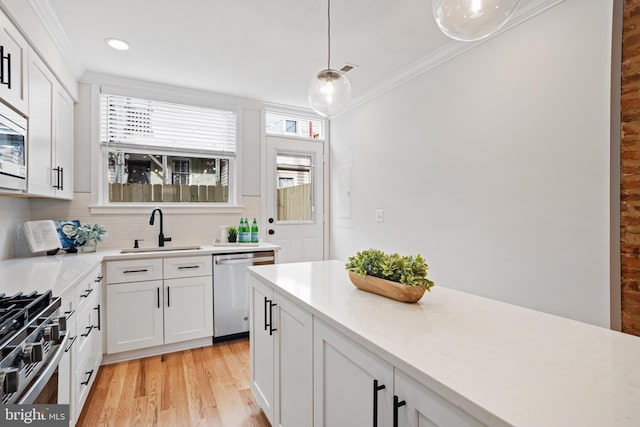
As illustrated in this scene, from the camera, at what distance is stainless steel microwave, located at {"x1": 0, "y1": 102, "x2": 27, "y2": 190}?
1.65 m

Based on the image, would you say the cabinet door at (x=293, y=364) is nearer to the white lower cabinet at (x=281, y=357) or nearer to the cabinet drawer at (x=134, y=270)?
the white lower cabinet at (x=281, y=357)

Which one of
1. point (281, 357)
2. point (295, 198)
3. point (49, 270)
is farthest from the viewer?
point (295, 198)

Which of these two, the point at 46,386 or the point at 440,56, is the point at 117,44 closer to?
the point at 46,386

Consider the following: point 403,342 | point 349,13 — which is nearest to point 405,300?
point 403,342

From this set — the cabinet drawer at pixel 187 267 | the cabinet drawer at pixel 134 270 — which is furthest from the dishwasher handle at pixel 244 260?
the cabinet drawer at pixel 134 270

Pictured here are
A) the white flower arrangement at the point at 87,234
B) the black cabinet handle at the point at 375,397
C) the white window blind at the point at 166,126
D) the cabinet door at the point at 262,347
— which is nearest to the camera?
the black cabinet handle at the point at 375,397

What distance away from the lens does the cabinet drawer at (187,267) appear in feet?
9.63

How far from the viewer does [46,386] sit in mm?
1249

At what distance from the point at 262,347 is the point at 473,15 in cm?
186

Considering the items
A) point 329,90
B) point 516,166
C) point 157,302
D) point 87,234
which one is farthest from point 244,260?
point 516,166

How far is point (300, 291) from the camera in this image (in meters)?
1.51

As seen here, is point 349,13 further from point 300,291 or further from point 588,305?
point 588,305

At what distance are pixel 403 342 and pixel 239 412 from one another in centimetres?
165

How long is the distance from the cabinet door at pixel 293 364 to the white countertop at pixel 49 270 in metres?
1.05
